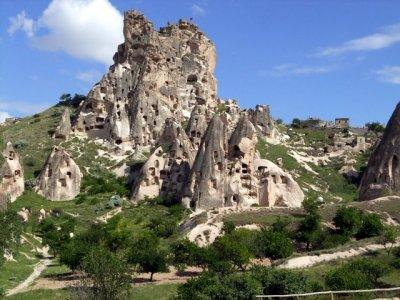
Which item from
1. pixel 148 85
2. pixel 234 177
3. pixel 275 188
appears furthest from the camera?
pixel 148 85

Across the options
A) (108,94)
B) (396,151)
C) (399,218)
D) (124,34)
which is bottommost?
(399,218)

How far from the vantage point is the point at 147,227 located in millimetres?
53438

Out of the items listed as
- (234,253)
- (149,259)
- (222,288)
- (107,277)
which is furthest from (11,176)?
(222,288)

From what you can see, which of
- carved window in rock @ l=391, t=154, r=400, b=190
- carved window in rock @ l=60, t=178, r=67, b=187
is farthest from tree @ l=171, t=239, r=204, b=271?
carved window in rock @ l=60, t=178, r=67, b=187

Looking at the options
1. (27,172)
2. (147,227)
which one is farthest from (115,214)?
(27,172)

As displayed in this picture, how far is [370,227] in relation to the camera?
44781mm

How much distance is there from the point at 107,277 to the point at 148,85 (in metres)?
A: 53.6

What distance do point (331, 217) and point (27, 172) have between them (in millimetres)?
37747

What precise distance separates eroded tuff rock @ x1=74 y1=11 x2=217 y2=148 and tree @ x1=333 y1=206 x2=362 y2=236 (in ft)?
112

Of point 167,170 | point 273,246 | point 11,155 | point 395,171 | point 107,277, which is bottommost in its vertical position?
point 107,277

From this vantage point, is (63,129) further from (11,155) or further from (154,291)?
(154,291)

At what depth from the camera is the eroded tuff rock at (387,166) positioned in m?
51.9

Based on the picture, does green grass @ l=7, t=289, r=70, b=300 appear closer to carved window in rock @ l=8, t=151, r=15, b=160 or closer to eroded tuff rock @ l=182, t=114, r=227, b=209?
eroded tuff rock @ l=182, t=114, r=227, b=209

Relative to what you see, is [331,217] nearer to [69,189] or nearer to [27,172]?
[69,189]
